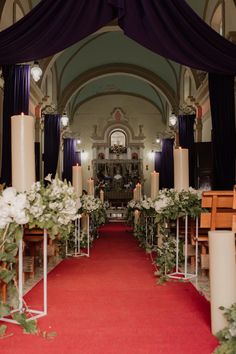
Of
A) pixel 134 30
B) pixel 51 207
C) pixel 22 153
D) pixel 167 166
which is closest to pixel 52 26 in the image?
pixel 134 30

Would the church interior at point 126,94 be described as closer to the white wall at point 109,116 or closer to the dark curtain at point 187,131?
the dark curtain at point 187,131

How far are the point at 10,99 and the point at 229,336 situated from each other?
525 centimetres

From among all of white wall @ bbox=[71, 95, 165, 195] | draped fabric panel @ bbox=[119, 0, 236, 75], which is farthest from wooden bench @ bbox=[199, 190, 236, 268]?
white wall @ bbox=[71, 95, 165, 195]

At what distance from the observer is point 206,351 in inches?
114

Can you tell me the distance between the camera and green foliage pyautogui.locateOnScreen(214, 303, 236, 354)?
8.68ft

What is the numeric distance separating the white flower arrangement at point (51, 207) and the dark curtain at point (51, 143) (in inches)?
320

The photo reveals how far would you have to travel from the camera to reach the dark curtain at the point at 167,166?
1648 cm

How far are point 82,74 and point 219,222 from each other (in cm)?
1302

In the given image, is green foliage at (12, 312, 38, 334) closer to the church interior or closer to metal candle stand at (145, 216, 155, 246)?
the church interior

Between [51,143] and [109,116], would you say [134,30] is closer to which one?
[51,143]

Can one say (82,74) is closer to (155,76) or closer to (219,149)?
(155,76)

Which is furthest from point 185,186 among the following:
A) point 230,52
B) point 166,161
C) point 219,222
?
point 166,161

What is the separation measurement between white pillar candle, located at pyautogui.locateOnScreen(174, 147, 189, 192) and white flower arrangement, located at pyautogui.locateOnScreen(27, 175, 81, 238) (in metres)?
2.37

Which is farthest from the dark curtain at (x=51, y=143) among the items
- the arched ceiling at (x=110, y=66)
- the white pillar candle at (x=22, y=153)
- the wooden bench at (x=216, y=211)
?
the white pillar candle at (x=22, y=153)
